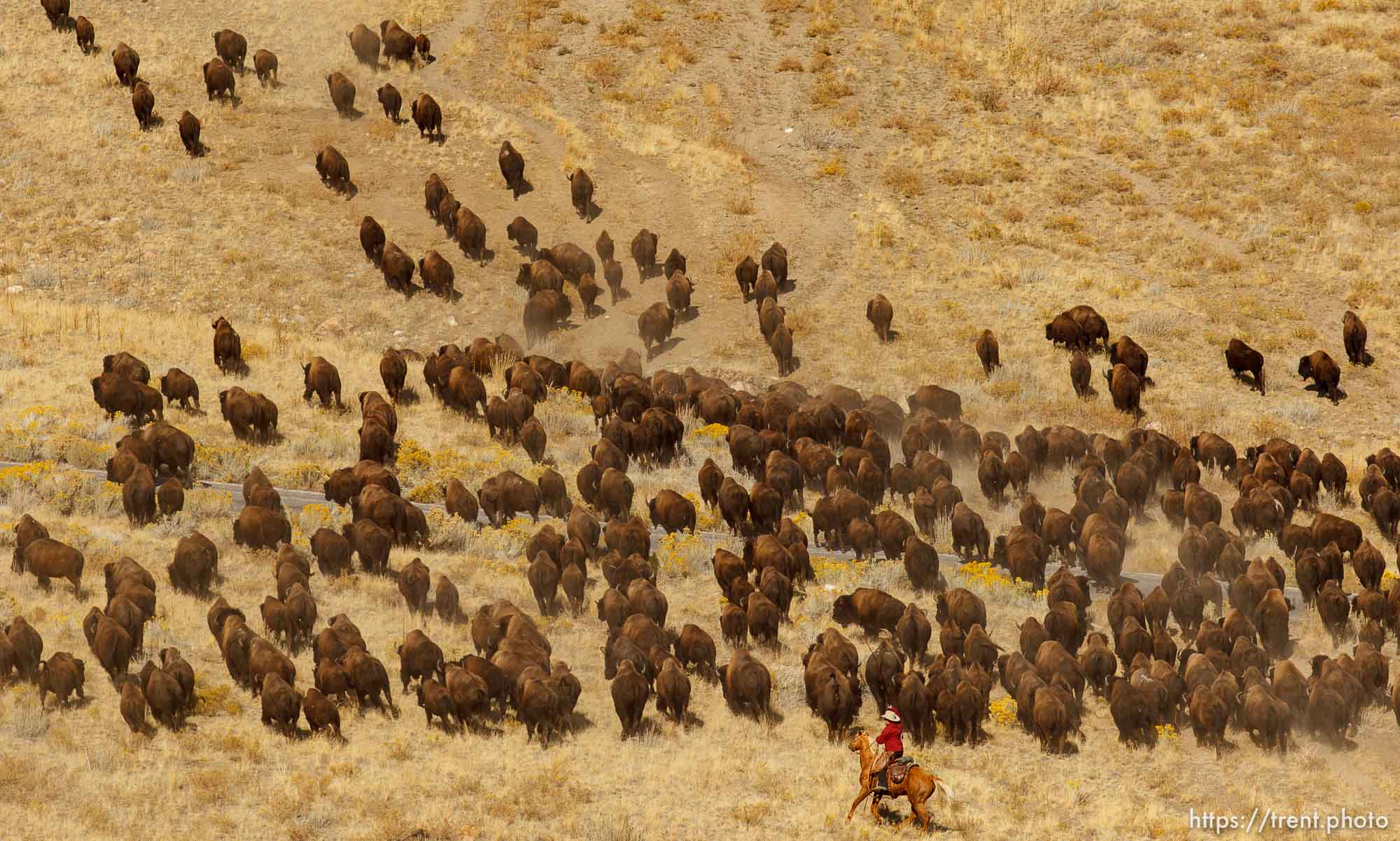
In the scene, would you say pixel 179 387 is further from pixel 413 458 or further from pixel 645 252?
pixel 645 252

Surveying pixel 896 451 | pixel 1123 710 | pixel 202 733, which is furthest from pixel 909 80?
pixel 202 733

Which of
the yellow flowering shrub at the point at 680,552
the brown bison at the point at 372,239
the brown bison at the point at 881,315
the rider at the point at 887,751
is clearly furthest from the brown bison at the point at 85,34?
the rider at the point at 887,751

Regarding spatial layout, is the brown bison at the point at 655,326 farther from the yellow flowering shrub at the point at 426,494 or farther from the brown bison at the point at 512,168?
the yellow flowering shrub at the point at 426,494

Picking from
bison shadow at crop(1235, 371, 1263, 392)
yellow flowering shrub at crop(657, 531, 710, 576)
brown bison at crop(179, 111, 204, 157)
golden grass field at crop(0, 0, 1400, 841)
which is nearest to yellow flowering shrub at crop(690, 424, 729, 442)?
golden grass field at crop(0, 0, 1400, 841)

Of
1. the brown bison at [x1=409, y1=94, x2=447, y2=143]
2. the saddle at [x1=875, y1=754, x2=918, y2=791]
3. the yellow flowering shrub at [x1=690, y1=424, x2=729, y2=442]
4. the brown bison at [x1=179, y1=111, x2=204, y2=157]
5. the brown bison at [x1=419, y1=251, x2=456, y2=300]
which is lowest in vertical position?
the saddle at [x1=875, y1=754, x2=918, y2=791]

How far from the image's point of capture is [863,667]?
20.5 m

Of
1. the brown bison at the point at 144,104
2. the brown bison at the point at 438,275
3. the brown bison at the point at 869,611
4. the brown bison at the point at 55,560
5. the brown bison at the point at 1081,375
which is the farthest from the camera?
the brown bison at the point at 144,104

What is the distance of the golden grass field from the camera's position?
17.2m

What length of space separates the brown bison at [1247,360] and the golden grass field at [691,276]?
409 millimetres

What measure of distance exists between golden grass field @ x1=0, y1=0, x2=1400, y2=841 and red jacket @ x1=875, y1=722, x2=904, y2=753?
1.07m

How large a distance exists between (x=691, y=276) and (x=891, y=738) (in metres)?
22.9

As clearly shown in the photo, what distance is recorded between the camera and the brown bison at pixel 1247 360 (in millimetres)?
33719

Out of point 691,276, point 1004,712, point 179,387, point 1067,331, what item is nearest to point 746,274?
point 691,276

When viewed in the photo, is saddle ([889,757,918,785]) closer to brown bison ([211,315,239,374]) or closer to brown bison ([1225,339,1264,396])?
brown bison ([211,315,239,374])
